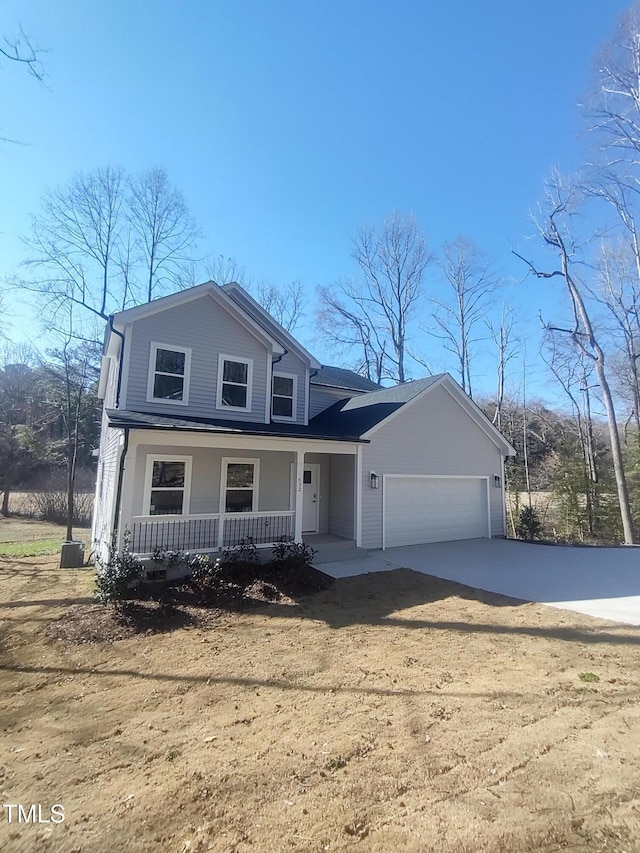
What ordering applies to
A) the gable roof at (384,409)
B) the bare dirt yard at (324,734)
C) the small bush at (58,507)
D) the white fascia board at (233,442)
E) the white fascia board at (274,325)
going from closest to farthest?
the bare dirt yard at (324,734), the white fascia board at (233,442), the gable roof at (384,409), the white fascia board at (274,325), the small bush at (58,507)

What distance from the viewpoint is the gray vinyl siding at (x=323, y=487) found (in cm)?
1227

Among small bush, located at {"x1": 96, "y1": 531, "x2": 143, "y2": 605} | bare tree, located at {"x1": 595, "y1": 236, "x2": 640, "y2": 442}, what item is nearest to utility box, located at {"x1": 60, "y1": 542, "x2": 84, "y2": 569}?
small bush, located at {"x1": 96, "y1": 531, "x2": 143, "y2": 605}

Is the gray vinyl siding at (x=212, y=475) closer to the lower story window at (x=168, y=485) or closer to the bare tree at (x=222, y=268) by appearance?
the lower story window at (x=168, y=485)

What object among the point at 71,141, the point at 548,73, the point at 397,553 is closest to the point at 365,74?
the point at 548,73

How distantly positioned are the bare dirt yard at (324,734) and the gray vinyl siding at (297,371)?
7442 millimetres

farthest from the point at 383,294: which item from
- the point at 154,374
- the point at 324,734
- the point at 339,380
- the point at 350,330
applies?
the point at 324,734

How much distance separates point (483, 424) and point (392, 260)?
1563 centimetres

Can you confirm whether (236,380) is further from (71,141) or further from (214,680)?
(214,680)

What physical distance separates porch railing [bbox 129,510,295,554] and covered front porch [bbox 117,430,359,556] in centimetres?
2

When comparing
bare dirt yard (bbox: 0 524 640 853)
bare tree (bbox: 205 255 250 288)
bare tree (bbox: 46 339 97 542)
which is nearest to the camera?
bare dirt yard (bbox: 0 524 640 853)

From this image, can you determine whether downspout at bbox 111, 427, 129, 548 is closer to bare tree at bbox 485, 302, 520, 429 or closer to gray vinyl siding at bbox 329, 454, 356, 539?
gray vinyl siding at bbox 329, 454, 356, 539

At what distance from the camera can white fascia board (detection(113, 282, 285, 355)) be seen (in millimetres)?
10000

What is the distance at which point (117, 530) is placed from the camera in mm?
8023

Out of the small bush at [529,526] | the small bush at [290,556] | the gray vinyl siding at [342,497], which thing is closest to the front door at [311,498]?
the gray vinyl siding at [342,497]
